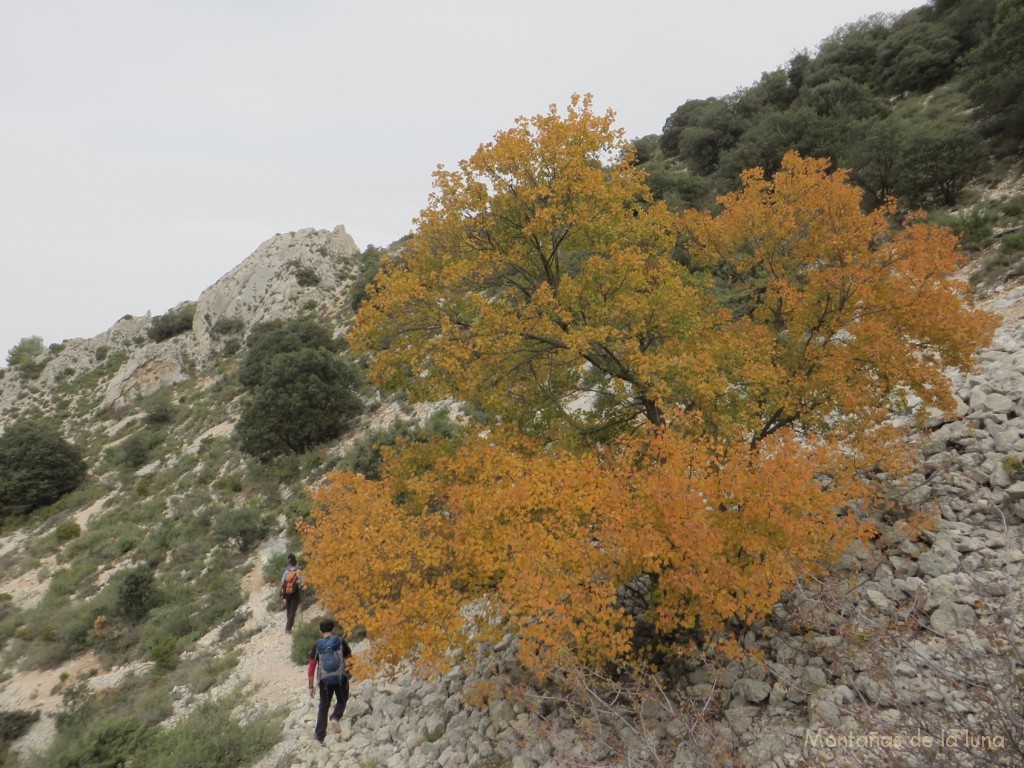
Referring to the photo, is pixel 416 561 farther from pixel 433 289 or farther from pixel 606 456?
pixel 433 289

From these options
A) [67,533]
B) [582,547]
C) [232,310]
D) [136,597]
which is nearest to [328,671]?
[582,547]

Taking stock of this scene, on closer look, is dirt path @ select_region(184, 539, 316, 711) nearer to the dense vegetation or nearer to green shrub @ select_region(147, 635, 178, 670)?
green shrub @ select_region(147, 635, 178, 670)

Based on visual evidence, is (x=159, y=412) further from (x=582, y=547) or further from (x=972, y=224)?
(x=972, y=224)

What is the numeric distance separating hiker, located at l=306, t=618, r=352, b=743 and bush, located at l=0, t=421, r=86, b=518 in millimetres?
34887

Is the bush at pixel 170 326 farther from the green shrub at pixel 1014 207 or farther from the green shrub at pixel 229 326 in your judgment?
the green shrub at pixel 1014 207

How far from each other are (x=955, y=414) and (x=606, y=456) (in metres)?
7.40

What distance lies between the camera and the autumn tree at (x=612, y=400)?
21.2ft

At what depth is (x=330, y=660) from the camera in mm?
8625

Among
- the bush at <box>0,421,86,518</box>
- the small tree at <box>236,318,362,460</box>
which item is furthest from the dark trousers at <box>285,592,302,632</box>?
the bush at <box>0,421,86,518</box>

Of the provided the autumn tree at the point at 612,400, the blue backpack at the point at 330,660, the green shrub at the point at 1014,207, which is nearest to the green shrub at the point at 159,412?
the autumn tree at the point at 612,400

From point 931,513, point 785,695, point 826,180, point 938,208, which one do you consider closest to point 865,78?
point 938,208

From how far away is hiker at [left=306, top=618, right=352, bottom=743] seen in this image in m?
8.62

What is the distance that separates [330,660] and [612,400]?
7.40 m

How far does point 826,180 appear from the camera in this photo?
33.3 feet
